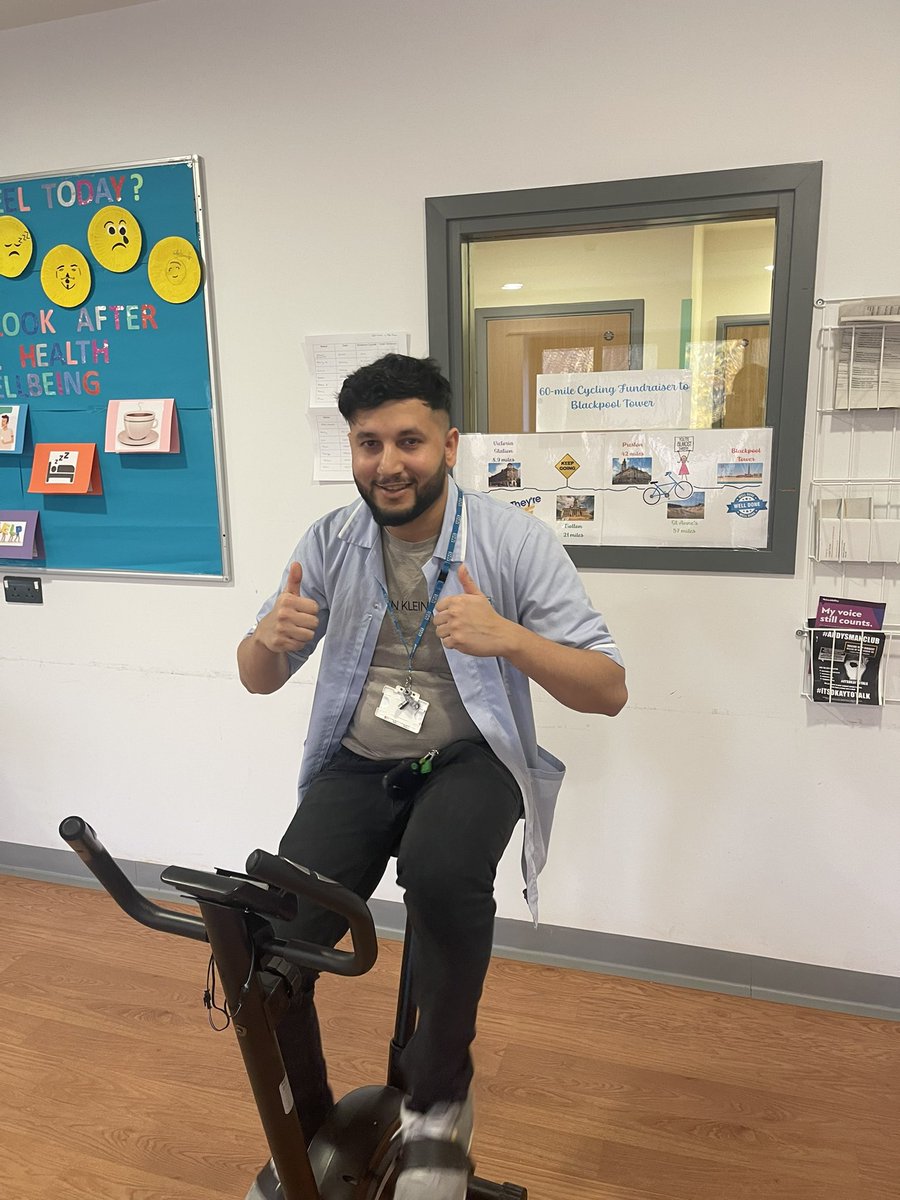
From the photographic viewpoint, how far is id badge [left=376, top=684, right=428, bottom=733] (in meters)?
1.51

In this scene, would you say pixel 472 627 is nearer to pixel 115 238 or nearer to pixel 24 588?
pixel 115 238

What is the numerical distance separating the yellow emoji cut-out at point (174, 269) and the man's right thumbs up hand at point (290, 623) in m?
1.33

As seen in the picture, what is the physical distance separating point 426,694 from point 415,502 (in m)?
0.36

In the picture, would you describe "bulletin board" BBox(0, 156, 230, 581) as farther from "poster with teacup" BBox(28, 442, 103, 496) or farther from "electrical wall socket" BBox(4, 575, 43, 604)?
"electrical wall socket" BBox(4, 575, 43, 604)

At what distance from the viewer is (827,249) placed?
1.90 meters

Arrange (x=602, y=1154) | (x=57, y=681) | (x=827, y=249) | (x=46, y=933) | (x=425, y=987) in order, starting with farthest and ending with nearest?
(x=57, y=681) → (x=46, y=933) → (x=827, y=249) → (x=602, y=1154) → (x=425, y=987)

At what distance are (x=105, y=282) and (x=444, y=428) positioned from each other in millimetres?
1497

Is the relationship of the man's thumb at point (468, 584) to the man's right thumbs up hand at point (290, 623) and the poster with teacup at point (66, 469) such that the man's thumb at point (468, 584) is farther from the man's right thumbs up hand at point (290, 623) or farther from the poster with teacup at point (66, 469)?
the poster with teacup at point (66, 469)

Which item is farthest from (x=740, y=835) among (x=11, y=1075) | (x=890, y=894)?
(x=11, y=1075)

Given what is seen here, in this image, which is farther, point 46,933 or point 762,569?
point 46,933

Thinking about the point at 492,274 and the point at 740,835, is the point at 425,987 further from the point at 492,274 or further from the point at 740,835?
the point at 492,274

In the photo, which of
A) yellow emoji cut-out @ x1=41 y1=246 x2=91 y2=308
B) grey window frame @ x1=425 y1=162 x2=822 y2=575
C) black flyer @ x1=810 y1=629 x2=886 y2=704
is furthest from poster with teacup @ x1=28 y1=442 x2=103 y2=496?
black flyer @ x1=810 y1=629 x2=886 y2=704

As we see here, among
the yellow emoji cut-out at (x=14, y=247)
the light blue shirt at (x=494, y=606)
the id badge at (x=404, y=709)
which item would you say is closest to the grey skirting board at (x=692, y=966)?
the light blue shirt at (x=494, y=606)

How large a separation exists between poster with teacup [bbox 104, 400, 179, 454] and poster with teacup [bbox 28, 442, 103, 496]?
0.28 feet
